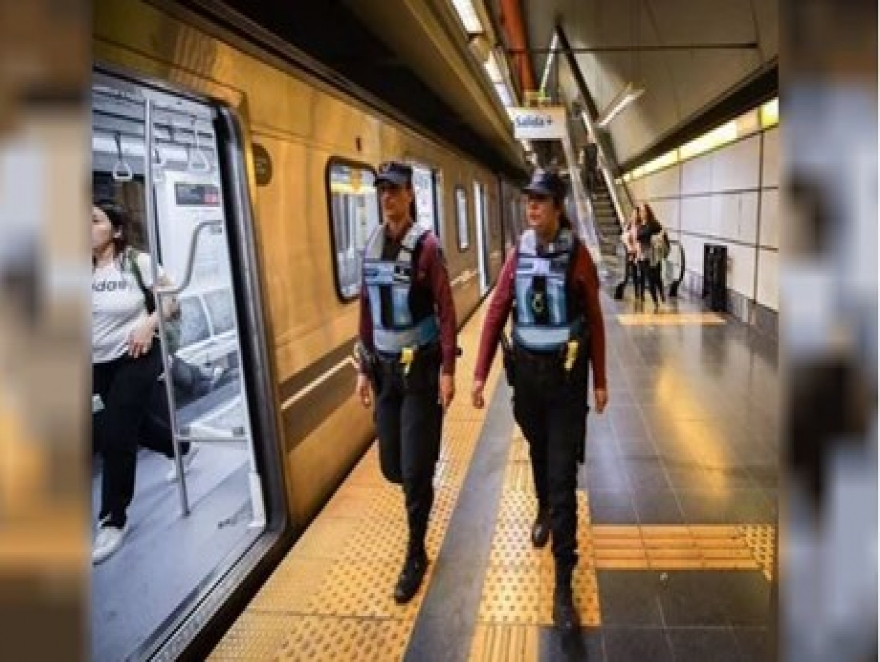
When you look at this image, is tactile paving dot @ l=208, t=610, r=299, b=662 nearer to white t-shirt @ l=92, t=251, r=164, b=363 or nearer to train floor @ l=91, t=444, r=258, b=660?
train floor @ l=91, t=444, r=258, b=660

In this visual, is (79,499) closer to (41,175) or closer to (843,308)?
(41,175)

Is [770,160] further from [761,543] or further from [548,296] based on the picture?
[548,296]

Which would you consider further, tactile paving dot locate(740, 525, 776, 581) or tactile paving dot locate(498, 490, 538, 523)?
tactile paving dot locate(498, 490, 538, 523)

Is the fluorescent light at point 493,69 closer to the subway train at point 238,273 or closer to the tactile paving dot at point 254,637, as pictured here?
the subway train at point 238,273

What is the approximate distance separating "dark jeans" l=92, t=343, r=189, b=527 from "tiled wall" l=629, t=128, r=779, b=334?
16.5 ft

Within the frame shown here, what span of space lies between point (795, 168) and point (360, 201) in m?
4.52

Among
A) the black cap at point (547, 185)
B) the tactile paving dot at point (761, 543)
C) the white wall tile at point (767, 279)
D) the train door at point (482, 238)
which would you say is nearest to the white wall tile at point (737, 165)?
the white wall tile at point (767, 279)

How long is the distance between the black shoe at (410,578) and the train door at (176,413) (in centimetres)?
70

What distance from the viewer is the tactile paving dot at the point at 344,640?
2.53 metres

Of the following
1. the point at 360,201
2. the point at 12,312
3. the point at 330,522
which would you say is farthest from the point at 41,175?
the point at 360,201

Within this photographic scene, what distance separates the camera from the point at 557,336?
2762 millimetres

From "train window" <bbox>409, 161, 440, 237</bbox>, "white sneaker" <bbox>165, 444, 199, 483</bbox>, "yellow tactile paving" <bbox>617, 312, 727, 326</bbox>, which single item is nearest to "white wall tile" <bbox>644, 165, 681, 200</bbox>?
"yellow tactile paving" <bbox>617, 312, 727, 326</bbox>

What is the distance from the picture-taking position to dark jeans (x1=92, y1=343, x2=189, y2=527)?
11.3 feet

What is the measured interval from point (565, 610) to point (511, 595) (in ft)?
0.87
